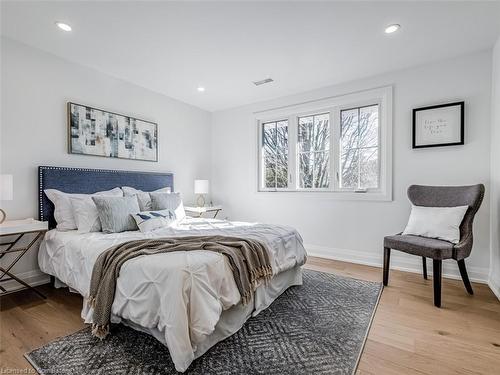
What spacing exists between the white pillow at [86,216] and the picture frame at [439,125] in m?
3.75

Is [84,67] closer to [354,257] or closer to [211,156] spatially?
[211,156]

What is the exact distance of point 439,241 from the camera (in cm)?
247

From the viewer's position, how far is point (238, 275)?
5.98 feet

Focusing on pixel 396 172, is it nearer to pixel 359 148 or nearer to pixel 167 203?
pixel 359 148

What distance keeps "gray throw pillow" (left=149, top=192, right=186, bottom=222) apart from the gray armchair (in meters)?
2.42

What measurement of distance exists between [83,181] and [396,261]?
13.1 feet

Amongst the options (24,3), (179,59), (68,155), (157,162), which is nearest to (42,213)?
(68,155)

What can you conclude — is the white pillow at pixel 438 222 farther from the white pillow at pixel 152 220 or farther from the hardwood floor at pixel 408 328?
the white pillow at pixel 152 220

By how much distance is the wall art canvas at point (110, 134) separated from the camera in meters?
3.06

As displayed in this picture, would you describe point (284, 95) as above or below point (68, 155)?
above

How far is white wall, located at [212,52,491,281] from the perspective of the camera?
112 inches

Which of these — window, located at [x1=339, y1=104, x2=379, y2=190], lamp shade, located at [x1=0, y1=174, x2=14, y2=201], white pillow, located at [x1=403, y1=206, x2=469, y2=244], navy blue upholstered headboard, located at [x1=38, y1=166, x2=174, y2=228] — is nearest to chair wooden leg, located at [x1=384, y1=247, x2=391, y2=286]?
white pillow, located at [x1=403, y1=206, x2=469, y2=244]

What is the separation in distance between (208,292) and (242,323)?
0.58m

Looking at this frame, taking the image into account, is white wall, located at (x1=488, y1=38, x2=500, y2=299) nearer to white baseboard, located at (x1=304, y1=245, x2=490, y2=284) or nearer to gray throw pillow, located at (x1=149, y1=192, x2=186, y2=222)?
white baseboard, located at (x1=304, y1=245, x2=490, y2=284)
